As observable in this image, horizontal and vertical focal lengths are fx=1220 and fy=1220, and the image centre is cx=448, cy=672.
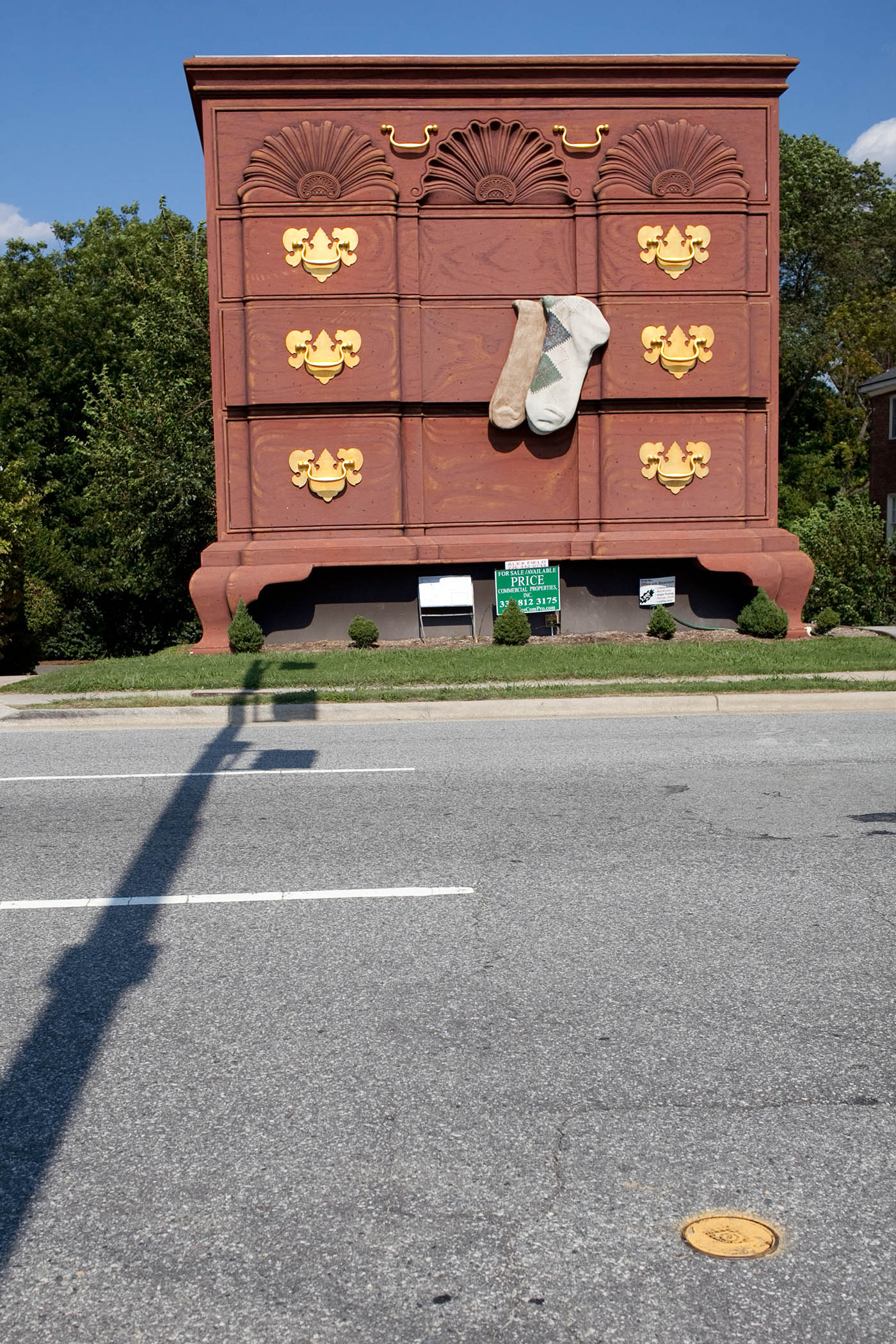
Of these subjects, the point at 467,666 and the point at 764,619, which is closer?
the point at 467,666

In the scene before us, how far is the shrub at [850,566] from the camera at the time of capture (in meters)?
29.1

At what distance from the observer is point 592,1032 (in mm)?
4602

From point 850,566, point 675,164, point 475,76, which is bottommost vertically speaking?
point 850,566

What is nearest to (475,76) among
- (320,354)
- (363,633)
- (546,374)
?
(546,374)

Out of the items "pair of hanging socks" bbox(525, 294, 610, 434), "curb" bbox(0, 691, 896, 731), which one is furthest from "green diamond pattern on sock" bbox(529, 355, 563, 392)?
"curb" bbox(0, 691, 896, 731)

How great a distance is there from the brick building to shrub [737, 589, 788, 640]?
2049cm

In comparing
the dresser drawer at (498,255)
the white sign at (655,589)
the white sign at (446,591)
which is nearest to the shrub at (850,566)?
the white sign at (655,589)

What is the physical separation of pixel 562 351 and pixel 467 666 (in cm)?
611

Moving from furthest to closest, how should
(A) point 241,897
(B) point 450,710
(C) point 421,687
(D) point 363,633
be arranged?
(D) point 363,633 < (C) point 421,687 < (B) point 450,710 < (A) point 241,897

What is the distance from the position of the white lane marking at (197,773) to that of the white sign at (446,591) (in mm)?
10003

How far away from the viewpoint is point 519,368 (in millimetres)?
19500

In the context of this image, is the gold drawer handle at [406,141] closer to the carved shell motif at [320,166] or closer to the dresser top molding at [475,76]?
the carved shell motif at [320,166]

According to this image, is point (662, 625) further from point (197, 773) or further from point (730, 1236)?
point (730, 1236)

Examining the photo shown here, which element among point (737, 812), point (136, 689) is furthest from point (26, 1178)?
point (136, 689)
